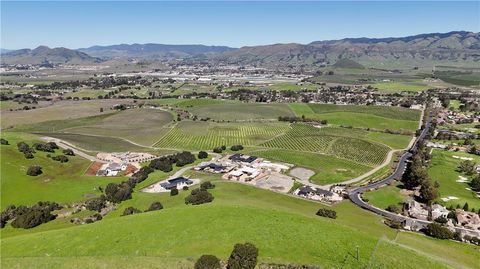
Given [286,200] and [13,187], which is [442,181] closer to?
[286,200]

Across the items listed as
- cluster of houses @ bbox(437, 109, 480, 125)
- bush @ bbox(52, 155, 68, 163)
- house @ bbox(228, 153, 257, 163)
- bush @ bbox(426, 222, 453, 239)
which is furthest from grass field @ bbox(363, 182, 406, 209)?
cluster of houses @ bbox(437, 109, 480, 125)

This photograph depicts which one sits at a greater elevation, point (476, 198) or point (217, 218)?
point (217, 218)

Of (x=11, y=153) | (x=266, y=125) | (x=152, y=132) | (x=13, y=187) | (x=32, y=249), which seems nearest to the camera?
(x=32, y=249)

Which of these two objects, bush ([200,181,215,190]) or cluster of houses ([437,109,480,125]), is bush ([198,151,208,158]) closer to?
bush ([200,181,215,190])

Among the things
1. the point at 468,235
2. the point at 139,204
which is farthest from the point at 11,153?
the point at 468,235

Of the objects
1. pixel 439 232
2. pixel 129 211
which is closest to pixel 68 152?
pixel 129 211

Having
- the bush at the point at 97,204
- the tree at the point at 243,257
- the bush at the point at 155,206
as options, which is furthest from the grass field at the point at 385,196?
the bush at the point at 97,204
